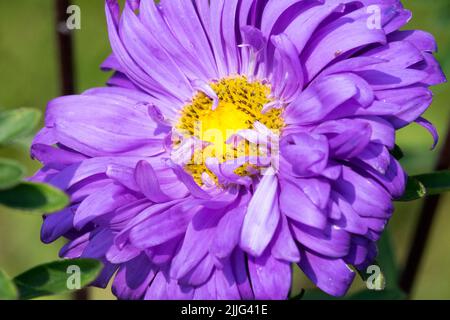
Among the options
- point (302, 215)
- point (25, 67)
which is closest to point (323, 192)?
point (302, 215)

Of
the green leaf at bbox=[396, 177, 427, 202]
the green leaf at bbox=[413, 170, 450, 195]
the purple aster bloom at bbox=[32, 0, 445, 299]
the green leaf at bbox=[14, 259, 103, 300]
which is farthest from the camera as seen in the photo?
the green leaf at bbox=[413, 170, 450, 195]

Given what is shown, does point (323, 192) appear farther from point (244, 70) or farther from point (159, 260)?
point (244, 70)

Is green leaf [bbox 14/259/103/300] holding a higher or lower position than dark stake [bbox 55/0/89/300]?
lower

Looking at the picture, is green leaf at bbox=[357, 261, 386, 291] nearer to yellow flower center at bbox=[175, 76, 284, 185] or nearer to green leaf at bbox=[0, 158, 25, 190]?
yellow flower center at bbox=[175, 76, 284, 185]

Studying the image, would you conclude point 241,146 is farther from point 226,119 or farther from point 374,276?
point 374,276

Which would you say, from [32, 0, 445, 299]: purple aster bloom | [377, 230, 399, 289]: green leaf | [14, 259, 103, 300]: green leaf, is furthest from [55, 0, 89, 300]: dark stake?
[377, 230, 399, 289]: green leaf

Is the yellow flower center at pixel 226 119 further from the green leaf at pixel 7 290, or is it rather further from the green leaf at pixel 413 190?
the green leaf at pixel 7 290
